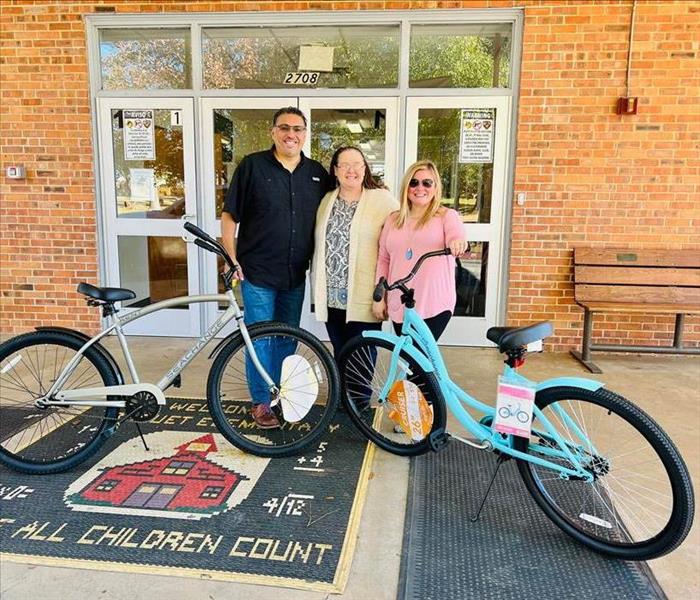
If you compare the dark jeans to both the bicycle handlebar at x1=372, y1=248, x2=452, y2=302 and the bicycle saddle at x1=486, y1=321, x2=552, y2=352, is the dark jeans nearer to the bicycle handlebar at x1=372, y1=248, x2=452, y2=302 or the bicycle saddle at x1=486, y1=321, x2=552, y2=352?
the bicycle handlebar at x1=372, y1=248, x2=452, y2=302

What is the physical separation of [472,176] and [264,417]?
279cm

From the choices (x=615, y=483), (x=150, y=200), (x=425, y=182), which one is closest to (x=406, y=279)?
(x=425, y=182)

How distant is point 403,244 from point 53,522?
6.25 ft

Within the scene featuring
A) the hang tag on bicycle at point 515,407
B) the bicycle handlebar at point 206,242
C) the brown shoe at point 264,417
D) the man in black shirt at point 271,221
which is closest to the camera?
the hang tag on bicycle at point 515,407

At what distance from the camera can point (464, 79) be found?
4668 millimetres

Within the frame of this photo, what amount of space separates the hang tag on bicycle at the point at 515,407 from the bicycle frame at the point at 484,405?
0.08ft

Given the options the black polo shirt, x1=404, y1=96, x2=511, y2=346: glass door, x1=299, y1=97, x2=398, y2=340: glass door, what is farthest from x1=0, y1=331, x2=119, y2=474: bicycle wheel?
x1=404, y1=96, x2=511, y2=346: glass door

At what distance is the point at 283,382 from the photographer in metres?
2.82

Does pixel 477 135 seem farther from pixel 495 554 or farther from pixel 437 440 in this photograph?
pixel 495 554

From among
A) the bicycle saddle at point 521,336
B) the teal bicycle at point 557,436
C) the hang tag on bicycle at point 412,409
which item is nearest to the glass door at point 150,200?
the teal bicycle at point 557,436

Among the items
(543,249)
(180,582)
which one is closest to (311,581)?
(180,582)

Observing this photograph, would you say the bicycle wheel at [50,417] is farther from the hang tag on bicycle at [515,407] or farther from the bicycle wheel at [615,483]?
the bicycle wheel at [615,483]

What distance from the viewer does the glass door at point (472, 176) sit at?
4.65 metres

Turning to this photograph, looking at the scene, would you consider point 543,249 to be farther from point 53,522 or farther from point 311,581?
point 53,522
